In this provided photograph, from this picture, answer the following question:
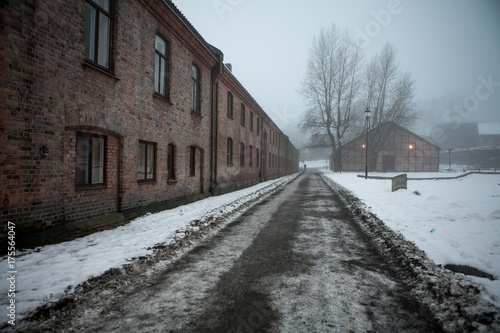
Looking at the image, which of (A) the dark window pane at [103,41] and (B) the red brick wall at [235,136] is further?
(B) the red brick wall at [235,136]

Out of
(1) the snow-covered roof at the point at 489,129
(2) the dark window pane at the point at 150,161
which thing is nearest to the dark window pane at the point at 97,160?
(2) the dark window pane at the point at 150,161

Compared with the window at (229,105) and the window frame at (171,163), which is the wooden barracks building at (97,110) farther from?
the window at (229,105)

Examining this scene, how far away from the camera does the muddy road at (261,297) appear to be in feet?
7.24

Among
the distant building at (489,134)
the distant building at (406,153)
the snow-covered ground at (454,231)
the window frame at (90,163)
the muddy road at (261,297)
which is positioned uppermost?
the distant building at (489,134)

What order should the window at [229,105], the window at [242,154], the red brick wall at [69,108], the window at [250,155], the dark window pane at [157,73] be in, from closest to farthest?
the red brick wall at [69,108] → the dark window pane at [157,73] → the window at [229,105] → the window at [242,154] → the window at [250,155]

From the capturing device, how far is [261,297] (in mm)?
2662

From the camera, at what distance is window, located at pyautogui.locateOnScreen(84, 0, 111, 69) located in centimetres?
527

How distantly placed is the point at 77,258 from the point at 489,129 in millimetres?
89044

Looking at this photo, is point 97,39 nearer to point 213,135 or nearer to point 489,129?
point 213,135

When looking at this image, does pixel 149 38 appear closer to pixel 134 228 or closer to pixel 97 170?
pixel 97 170

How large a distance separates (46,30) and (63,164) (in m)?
2.34

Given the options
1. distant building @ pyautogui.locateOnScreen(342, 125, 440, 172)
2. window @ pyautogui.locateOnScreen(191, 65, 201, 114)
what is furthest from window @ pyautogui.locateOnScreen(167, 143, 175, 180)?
distant building @ pyautogui.locateOnScreen(342, 125, 440, 172)

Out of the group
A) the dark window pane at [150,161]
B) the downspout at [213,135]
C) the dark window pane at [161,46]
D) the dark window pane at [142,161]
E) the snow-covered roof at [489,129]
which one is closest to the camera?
the dark window pane at [142,161]

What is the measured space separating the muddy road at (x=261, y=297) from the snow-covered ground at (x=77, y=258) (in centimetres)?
40
